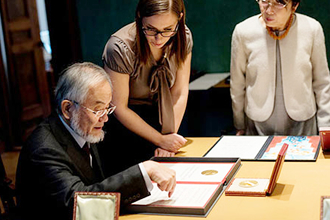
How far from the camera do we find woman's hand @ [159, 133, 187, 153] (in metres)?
2.73

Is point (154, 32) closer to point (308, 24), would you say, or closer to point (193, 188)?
point (193, 188)

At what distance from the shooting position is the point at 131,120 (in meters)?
2.71

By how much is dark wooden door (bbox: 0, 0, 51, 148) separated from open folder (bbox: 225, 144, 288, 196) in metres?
4.46

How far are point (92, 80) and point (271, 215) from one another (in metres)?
0.87

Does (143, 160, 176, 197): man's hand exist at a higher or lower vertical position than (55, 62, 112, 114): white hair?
lower

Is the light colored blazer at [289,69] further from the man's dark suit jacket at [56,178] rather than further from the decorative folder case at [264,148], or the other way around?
the man's dark suit jacket at [56,178]

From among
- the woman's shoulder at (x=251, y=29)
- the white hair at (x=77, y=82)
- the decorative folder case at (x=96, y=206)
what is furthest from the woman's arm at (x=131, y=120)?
the decorative folder case at (x=96, y=206)

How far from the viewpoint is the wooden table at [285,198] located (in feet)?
6.20

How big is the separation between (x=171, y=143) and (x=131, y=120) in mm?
236

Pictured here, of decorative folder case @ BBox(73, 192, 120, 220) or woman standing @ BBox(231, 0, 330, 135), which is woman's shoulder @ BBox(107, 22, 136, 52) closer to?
woman standing @ BBox(231, 0, 330, 135)

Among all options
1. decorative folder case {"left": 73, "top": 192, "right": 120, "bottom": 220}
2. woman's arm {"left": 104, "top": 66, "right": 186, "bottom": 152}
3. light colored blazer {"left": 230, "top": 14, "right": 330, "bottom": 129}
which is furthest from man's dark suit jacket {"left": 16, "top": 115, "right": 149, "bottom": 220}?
light colored blazer {"left": 230, "top": 14, "right": 330, "bottom": 129}

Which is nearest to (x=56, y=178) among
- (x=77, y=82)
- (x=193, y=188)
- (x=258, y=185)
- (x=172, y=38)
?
(x=77, y=82)

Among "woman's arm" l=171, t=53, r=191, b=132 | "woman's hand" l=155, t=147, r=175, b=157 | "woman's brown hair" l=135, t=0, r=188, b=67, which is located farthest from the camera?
"woman's arm" l=171, t=53, r=191, b=132

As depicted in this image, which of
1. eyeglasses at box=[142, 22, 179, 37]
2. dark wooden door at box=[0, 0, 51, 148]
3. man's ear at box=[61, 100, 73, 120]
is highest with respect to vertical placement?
eyeglasses at box=[142, 22, 179, 37]
